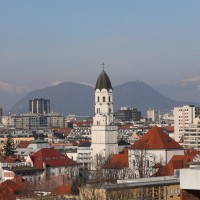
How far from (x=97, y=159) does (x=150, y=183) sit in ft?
115

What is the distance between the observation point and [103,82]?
264ft

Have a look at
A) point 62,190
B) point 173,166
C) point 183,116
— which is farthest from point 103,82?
point 183,116

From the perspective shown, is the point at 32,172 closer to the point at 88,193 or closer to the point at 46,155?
the point at 46,155

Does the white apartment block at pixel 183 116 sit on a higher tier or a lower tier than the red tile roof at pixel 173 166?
higher

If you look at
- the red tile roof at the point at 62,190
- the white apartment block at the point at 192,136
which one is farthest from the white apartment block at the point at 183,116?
the red tile roof at the point at 62,190

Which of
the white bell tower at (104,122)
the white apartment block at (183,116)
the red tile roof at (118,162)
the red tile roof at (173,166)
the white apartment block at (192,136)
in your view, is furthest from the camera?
the white apartment block at (183,116)

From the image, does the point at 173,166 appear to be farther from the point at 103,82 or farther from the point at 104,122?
the point at 103,82

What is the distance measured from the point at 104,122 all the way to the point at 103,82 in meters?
4.27

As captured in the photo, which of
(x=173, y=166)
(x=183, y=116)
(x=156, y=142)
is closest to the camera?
(x=173, y=166)

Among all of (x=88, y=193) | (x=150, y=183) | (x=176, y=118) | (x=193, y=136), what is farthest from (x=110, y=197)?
(x=176, y=118)

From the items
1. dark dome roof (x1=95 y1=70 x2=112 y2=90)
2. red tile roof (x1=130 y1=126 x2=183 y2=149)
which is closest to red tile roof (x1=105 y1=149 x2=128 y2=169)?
red tile roof (x1=130 y1=126 x2=183 y2=149)

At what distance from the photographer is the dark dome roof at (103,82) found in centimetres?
8019

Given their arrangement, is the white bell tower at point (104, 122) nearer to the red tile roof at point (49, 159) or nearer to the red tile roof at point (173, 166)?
the red tile roof at point (49, 159)

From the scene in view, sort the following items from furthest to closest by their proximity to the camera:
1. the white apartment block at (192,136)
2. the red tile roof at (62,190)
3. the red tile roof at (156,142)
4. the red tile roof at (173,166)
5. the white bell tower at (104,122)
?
the white apartment block at (192,136) → the white bell tower at (104,122) → the red tile roof at (156,142) → the red tile roof at (173,166) → the red tile roof at (62,190)
